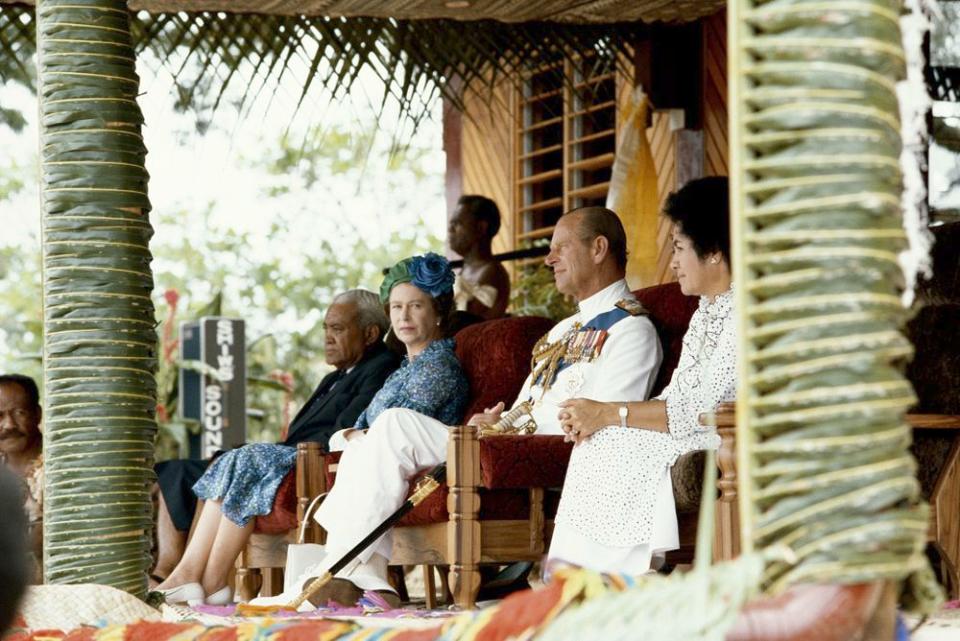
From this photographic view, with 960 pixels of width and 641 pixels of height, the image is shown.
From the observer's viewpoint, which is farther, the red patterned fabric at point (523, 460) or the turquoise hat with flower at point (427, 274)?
the turquoise hat with flower at point (427, 274)

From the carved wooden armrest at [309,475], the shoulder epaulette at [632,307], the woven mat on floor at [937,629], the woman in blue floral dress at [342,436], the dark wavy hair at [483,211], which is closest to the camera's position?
the woven mat on floor at [937,629]

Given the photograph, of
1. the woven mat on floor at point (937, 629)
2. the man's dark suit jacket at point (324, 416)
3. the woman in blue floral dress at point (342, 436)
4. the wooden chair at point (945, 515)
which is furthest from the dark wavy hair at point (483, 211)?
the woven mat on floor at point (937, 629)

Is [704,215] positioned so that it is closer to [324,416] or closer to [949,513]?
[949,513]

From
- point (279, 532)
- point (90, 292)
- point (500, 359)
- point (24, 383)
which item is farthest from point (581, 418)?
point (24, 383)

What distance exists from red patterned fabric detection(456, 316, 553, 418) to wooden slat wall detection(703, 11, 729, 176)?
2122 mm

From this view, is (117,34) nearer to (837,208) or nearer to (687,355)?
(687,355)

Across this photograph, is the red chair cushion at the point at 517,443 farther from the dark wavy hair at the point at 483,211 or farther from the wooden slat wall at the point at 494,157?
the wooden slat wall at the point at 494,157

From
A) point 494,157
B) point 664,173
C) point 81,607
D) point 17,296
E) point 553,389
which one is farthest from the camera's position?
point 17,296

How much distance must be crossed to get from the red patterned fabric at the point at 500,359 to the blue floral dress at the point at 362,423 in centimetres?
6

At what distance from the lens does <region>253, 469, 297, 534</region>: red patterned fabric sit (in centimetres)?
609

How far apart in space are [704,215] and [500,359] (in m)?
1.48

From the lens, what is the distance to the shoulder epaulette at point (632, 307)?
17.0 ft

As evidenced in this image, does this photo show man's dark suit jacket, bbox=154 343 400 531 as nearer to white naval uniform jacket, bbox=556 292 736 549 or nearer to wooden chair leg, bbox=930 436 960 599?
white naval uniform jacket, bbox=556 292 736 549

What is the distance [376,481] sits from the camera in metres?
5.29
